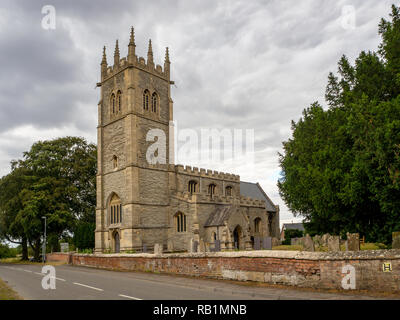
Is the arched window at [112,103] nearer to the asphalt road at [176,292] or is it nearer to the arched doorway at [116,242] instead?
the arched doorway at [116,242]

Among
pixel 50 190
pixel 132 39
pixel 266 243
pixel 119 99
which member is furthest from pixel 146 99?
pixel 266 243

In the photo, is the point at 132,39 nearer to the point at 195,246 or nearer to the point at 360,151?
the point at 195,246

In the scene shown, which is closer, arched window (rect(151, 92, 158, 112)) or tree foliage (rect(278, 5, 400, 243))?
tree foliage (rect(278, 5, 400, 243))

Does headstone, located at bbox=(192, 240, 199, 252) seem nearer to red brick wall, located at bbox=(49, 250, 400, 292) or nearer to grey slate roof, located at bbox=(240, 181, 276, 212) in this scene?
red brick wall, located at bbox=(49, 250, 400, 292)

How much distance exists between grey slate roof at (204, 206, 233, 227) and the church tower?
463 centimetres

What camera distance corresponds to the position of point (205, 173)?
42625 millimetres

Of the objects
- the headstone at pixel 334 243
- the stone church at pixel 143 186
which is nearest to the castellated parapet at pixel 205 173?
the stone church at pixel 143 186

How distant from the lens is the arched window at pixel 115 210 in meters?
35.4

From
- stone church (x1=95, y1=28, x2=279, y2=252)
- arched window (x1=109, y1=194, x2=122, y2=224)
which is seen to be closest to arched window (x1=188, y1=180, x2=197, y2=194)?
stone church (x1=95, y1=28, x2=279, y2=252)

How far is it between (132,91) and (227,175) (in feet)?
58.0

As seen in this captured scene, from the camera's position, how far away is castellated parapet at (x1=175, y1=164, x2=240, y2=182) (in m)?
38.8

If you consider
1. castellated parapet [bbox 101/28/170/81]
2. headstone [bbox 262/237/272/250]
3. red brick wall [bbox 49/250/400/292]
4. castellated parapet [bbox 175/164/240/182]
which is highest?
castellated parapet [bbox 101/28/170/81]

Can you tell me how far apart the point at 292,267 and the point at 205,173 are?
3036 centimetres
